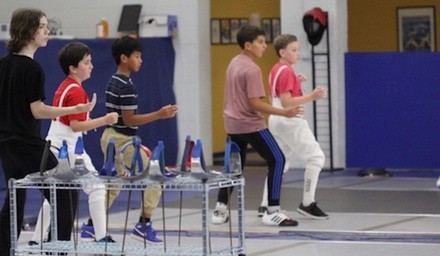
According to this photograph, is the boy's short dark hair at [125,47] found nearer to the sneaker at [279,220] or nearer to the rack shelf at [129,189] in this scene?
the sneaker at [279,220]

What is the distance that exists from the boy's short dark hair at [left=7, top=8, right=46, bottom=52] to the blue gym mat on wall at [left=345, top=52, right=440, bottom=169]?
9091 millimetres

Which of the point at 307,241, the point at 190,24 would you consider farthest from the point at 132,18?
the point at 307,241

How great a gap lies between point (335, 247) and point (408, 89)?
6.84 metres

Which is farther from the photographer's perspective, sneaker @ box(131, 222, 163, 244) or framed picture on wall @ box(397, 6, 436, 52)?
framed picture on wall @ box(397, 6, 436, 52)

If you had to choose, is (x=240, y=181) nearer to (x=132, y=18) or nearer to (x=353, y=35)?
(x=132, y=18)

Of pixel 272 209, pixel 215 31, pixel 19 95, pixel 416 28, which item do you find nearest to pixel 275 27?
pixel 215 31

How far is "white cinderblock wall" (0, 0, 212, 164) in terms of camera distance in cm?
1788

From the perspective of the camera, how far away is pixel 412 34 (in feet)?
66.8

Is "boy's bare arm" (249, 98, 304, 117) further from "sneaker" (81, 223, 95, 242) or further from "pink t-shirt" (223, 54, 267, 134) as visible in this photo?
"sneaker" (81, 223, 95, 242)

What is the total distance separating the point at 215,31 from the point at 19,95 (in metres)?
11.3

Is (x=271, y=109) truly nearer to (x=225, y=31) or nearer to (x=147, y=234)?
(x=147, y=234)

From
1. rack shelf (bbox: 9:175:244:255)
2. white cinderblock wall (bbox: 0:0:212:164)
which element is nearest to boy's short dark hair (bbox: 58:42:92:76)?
rack shelf (bbox: 9:175:244:255)

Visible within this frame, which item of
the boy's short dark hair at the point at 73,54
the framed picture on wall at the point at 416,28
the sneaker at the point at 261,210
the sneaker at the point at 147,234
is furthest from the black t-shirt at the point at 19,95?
the framed picture on wall at the point at 416,28

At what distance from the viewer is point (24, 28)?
8.31m
